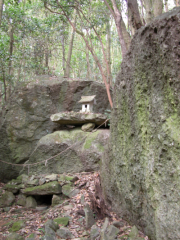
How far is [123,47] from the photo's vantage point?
507 centimetres

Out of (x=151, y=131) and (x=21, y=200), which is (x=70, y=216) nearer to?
(x=21, y=200)

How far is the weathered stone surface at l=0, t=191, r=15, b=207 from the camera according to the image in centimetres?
622

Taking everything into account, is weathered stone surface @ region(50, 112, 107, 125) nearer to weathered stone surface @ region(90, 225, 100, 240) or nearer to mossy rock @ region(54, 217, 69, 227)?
mossy rock @ region(54, 217, 69, 227)

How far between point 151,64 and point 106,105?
607 centimetres

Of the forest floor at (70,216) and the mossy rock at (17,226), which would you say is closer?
the forest floor at (70,216)

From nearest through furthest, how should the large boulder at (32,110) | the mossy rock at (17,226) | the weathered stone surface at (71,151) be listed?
the mossy rock at (17,226), the weathered stone surface at (71,151), the large boulder at (32,110)

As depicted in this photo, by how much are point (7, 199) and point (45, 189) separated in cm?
155

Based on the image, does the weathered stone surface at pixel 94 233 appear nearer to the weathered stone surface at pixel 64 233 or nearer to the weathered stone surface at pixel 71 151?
the weathered stone surface at pixel 64 233

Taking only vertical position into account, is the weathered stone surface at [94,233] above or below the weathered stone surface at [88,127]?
below

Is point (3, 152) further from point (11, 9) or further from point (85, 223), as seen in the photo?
point (11, 9)

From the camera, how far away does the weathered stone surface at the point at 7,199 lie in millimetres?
6223

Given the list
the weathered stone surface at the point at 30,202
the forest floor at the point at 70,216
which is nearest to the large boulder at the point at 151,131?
the forest floor at the point at 70,216

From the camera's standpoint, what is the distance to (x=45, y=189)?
5.81 metres

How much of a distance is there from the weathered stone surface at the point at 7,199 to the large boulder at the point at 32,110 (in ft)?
6.68
